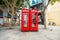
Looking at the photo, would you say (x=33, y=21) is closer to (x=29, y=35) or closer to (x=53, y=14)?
(x=29, y=35)

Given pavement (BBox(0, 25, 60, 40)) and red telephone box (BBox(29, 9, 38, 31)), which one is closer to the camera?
pavement (BBox(0, 25, 60, 40))

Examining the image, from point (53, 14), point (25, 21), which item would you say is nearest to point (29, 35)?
point (25, 21)

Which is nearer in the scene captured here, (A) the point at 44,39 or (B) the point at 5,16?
(A) the point at 44,39

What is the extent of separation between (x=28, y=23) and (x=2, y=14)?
1095 cm

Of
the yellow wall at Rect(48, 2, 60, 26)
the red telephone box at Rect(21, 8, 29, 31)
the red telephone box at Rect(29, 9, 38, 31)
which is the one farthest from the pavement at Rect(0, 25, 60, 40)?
the yellow wall at Rect(48, 2, 60, 26)

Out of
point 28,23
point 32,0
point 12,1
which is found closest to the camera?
point 28,23

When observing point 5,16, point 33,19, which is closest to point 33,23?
point 33,19

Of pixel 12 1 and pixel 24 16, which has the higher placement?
pixel 12 1

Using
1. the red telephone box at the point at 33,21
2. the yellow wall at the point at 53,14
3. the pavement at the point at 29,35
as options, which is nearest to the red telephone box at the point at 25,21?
the red telephone box at the point at 33,21

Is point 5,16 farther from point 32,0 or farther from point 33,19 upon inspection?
point 33,19

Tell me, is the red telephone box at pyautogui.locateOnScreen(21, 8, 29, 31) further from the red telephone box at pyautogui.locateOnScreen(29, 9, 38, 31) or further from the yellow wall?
the yellow wall

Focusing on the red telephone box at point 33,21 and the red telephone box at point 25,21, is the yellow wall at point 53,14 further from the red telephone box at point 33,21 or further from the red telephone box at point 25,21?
the red telephone box at point 25,21

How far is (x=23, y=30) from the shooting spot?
16641 millimetres

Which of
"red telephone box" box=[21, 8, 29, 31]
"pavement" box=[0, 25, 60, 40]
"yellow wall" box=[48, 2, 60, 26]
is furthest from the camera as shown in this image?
"yellow wall" box=[48, 2, 60, 26]
